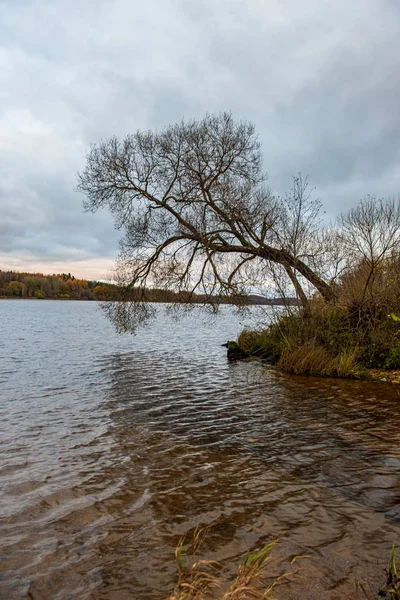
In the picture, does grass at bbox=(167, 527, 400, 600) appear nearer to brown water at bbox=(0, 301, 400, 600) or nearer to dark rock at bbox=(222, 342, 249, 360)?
brown water at bbox=(0, 301, 400, 600)

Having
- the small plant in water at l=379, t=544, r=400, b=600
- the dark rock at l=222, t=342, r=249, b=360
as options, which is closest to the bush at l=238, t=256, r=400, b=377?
the dark rock at l=222, t=342, r=249, b=360

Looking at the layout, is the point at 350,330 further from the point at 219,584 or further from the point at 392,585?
the point at 219,584

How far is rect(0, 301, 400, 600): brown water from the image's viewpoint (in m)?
3.58

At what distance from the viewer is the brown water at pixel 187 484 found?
358 cm

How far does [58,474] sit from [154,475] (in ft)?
4.81

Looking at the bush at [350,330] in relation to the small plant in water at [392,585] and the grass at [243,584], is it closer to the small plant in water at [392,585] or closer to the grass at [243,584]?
→ the grass at [243,584]

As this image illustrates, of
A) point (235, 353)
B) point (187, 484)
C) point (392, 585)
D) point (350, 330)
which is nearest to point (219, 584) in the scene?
point (392, 585)

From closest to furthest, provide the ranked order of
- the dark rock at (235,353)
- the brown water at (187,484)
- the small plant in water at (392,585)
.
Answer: the small plant in water at (392,585) < the brown water at (187,484) < the dark rock at (235,353)

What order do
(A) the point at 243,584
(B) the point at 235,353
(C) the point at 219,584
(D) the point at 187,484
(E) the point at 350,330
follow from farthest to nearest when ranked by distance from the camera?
(B) the point at 235,353
(E) the point at 350,330
(D) the point at 187,484
(C) the point at 219,584
(A) the point at 243,584

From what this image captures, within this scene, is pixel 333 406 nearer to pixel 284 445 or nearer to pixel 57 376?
pixel 284 445

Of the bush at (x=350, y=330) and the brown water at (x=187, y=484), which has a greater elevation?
the bush at (x=350, y=330)

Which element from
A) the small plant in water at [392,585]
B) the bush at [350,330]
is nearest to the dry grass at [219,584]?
the small plant in water at [392,585]

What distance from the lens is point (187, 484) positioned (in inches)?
211

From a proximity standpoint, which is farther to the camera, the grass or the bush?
the bush
